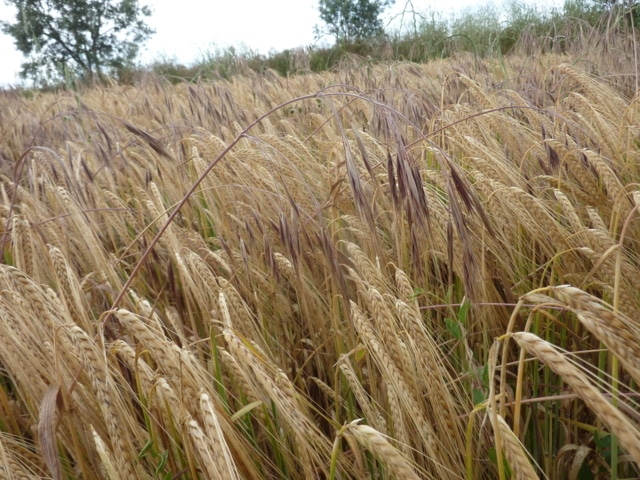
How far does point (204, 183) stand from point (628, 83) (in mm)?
2188

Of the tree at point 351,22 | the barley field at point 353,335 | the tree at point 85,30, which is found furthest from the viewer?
the tree at point 85,30

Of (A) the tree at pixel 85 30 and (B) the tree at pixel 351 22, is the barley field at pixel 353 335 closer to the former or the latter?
(B) the tree at pixel 351 22

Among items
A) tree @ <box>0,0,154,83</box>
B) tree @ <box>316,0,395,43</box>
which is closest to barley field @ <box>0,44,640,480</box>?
tree @ <box>316,0,395,43</box>

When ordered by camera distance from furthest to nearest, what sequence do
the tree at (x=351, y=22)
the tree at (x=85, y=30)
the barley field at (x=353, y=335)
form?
the tree at (x=85, y=30)
the tree at (x=351, y=22)
the barley field at (x=353, y=335)

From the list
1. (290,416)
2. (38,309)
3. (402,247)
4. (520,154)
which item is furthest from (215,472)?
(520,154)

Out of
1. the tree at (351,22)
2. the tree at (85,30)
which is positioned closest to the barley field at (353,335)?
the tree at (351,22)

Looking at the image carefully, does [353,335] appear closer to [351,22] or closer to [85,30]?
[351,22]

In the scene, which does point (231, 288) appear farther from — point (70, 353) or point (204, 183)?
point (204, 183)

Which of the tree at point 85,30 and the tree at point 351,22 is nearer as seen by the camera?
the tree at point 351,22

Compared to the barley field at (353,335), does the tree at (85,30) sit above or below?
above

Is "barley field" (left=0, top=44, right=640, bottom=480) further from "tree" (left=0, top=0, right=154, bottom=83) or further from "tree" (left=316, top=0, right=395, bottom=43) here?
"tree" (left=0, top=0, right=154, bottom=83)

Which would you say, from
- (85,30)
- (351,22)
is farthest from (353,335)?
(85,30)

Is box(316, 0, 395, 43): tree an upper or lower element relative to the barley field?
upper

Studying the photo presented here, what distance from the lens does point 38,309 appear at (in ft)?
2.68
